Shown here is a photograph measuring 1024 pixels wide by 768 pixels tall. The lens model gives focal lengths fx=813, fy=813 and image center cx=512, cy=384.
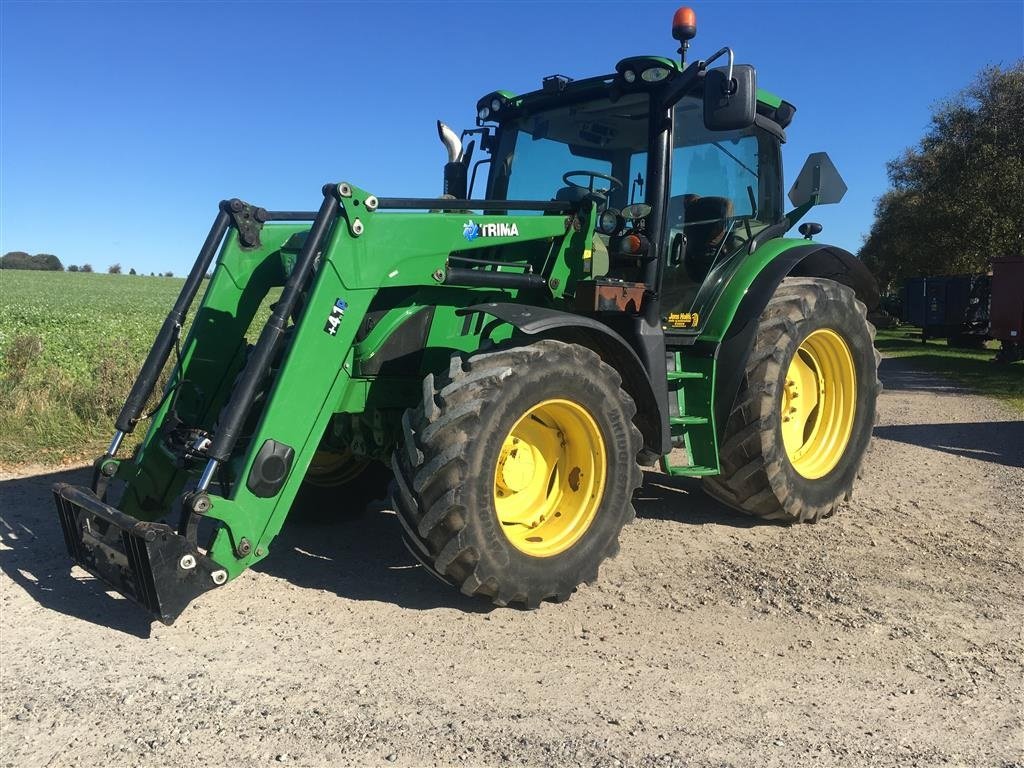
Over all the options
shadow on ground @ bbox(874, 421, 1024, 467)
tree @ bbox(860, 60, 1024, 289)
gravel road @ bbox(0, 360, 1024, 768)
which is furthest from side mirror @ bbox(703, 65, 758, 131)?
tree @ bbox(860, 60, 1024, 289)

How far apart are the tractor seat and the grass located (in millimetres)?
7587

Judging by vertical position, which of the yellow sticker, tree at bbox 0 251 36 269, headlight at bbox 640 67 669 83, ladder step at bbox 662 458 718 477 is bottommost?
tree at bbox 0 251 36 269

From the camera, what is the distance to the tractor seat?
5.12 m

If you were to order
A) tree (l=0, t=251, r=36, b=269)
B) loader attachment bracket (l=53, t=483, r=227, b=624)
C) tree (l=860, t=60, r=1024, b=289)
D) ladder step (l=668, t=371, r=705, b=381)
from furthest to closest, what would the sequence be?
tree (l=0, t=251, r=36, b=269) → tree (l=860, t=60, r=1024, b=289) → ladder step (l=668, t=371, r=705, b=381) → loader attachment bracket (l=53, t=483, r=227, b=624)

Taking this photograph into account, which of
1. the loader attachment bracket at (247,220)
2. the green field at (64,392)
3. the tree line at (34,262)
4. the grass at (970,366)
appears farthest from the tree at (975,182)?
the tree line at (34,262)

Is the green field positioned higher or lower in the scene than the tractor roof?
lower

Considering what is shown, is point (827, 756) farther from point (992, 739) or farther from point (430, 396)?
point (430, 396)

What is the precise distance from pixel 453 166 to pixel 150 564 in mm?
3315

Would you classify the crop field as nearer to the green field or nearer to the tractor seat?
the green field

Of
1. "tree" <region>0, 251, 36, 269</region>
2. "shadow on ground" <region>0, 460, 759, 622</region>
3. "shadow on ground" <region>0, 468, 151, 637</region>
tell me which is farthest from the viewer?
"tree" <region>0, 251, 36, 269</region>

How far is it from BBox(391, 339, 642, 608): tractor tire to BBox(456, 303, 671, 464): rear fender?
199 millimetres

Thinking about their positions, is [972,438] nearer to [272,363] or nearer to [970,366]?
[272,363]

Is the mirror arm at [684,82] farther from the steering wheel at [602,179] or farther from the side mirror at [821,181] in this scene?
the side mirror at [821,181]

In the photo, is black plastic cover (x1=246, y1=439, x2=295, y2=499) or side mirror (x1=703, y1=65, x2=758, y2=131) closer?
black plastic cover (x1=246, y1=439, x2=295, y2=499)
